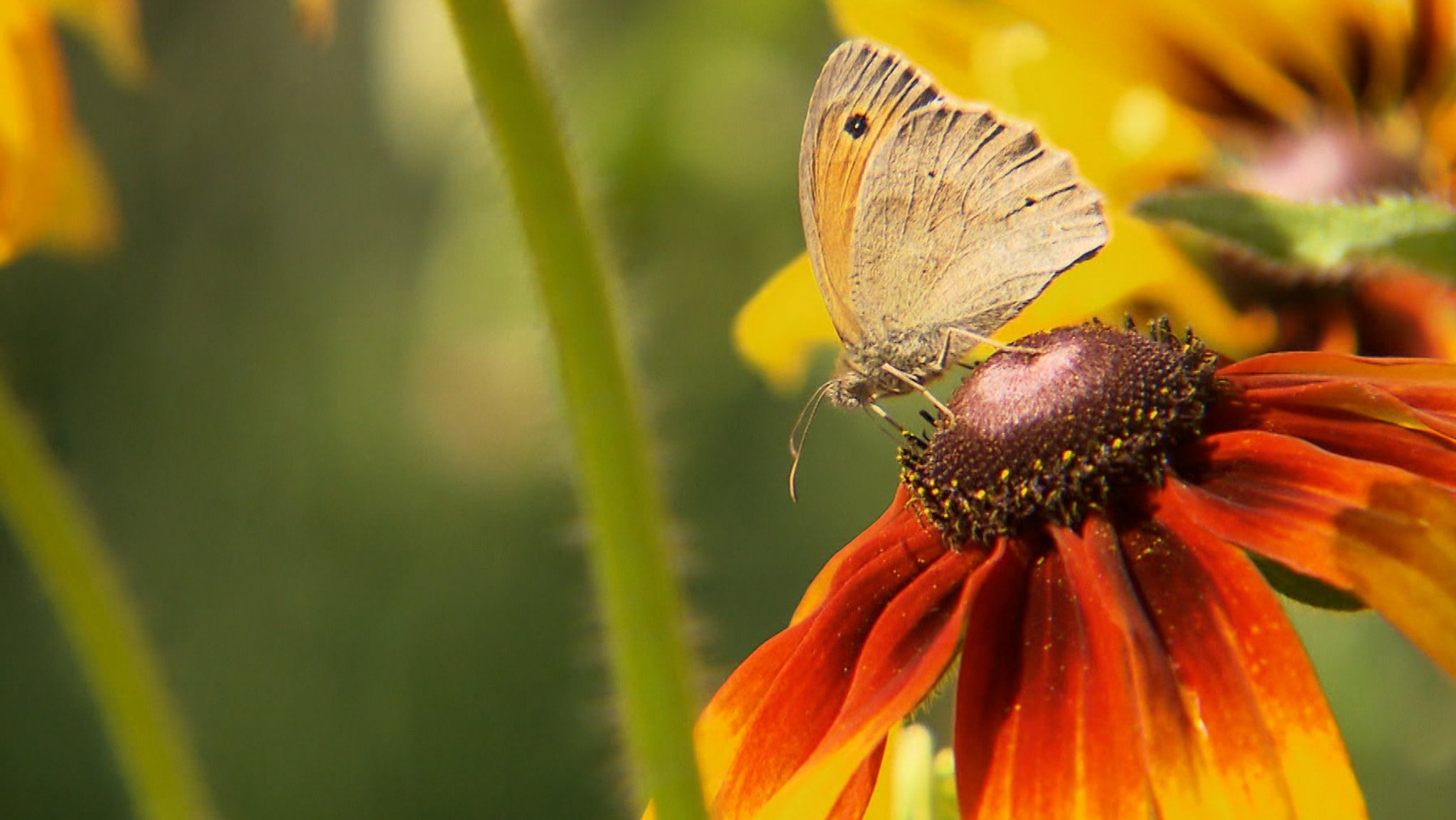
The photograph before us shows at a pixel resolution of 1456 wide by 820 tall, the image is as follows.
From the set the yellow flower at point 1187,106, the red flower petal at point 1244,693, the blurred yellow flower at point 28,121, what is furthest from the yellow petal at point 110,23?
the red flower petal at point 1244,693

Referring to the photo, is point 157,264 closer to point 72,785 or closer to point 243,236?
point 243,236

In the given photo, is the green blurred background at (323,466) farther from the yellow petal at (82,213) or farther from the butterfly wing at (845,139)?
the butterfly wing at (845,139)

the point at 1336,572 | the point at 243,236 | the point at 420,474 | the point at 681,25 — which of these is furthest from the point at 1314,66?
the point at 243,236

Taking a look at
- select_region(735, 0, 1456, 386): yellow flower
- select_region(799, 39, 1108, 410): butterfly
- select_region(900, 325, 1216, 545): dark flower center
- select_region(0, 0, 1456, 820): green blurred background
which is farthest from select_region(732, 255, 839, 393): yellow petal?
select_region(0, 0, 1456, 820): green blurred background

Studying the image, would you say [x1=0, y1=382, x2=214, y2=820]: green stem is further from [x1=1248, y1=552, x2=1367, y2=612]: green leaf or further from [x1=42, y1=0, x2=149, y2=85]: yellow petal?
[x1=1248, y1=552, x2=1367, y2=612]: green leaf

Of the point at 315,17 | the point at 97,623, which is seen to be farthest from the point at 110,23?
the point at 315,17

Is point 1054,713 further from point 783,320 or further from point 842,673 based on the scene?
point 783,320
